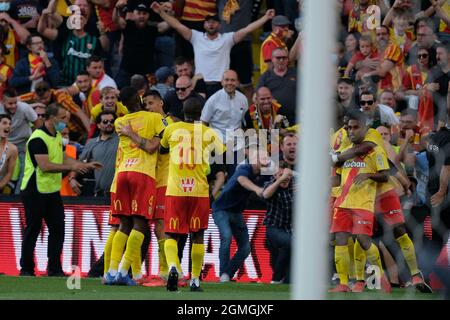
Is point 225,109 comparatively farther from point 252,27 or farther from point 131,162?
point 131,162

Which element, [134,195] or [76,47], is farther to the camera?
[76,47]

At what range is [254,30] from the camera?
1612 centimetres

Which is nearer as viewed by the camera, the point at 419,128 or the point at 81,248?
the point at 419,128

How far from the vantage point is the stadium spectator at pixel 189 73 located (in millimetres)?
15297

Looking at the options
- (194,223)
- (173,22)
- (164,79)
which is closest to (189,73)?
(164,79)

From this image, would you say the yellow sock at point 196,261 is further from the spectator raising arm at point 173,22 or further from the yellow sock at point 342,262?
the spectator raising arm at point 173,22

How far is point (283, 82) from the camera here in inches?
576

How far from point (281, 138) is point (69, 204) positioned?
8.81ft

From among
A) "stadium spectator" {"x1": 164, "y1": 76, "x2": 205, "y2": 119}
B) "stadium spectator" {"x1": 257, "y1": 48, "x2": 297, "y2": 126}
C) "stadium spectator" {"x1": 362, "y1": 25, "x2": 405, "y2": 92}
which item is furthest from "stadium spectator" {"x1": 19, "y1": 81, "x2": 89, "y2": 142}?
"stadium spectator" {"x1": 362, "y1": 25, "x2": 405, "y2": 92}

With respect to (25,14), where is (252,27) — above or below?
below

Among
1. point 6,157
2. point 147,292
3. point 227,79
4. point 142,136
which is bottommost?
point 147,292

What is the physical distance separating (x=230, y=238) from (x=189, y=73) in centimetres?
267
